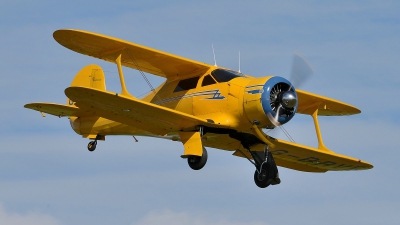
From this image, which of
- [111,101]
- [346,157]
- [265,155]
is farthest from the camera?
[346,157]

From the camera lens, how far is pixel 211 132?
82.9 feet

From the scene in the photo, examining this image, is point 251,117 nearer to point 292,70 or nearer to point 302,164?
point 292,70

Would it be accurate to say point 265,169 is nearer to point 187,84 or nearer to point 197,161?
point 197,161

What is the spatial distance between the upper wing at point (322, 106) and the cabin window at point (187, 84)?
3529 millimetres

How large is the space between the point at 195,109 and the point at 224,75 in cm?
109

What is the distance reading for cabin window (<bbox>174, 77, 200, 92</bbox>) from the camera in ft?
85.5

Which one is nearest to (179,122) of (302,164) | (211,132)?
(211,132)

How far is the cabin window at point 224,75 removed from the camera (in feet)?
83.4

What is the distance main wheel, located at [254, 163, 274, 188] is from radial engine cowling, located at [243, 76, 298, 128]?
1.61 meters

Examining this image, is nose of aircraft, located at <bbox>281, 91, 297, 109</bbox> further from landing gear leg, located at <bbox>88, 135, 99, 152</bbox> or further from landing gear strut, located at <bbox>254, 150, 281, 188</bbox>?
landing gear leg, located at <bbox>88, 135, 99, 152</bbox>

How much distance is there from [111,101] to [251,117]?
130 inches

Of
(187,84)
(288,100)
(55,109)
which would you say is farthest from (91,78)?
(288,100)

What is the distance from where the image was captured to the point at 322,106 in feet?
96.2

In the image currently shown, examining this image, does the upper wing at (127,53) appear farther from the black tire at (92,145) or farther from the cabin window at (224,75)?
the black tire at (92,145)
